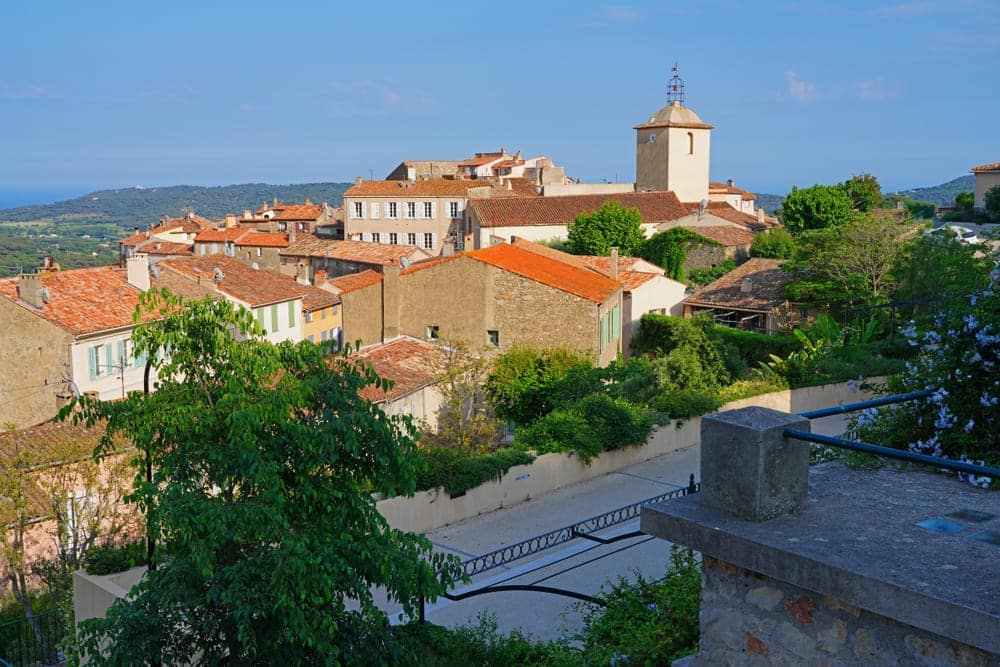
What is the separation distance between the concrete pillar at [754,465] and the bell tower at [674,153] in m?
73.1

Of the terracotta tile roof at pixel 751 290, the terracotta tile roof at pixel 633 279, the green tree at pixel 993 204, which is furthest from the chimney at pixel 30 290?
the green tree at pixel 993 204

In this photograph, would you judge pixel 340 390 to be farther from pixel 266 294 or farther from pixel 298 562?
pixel 266 294

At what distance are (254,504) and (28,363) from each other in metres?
26.7

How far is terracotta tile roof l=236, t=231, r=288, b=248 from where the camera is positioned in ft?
218

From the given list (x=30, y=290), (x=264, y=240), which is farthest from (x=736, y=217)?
(x=30, y=290)

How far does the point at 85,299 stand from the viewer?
32.2m

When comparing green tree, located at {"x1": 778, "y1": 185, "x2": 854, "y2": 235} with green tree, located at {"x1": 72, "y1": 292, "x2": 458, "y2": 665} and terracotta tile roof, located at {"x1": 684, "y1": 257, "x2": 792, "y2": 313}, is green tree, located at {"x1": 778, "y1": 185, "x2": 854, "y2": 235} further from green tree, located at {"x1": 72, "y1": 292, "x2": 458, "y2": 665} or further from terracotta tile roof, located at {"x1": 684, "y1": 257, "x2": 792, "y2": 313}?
green tree, located at {"x1": 72, "y1": 292, "x2": 458, "y2": 665}

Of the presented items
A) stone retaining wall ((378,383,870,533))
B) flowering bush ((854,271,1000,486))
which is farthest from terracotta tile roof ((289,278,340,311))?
flowering bush ((854,271,1000,486))

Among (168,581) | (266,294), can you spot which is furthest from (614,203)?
(168,581)

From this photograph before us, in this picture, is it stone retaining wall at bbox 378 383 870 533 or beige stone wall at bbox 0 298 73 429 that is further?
beige stone wall at bbox 0 298 73 429

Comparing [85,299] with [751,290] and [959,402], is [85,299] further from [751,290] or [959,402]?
[959,402]

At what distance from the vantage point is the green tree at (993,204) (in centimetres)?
5316

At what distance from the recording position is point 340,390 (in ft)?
26.3

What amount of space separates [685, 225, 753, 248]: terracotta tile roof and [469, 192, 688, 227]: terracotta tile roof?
4758mm
